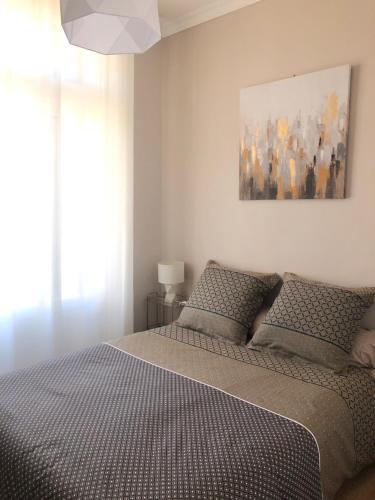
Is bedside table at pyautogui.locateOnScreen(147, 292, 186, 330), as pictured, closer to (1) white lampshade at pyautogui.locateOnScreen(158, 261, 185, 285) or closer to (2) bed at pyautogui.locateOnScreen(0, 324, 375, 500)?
(1) white lampshade at pyautogui.locateOnScreen(158, 261, 185, 285)

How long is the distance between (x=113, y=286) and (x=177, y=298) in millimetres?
528

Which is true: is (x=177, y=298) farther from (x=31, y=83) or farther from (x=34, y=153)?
(x=31, y=83)

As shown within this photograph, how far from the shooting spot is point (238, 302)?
265 centimetres

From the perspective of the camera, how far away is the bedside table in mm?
3463

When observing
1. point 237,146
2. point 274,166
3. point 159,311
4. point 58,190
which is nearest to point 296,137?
point 274,166

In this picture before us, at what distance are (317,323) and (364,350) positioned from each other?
281 millimetres

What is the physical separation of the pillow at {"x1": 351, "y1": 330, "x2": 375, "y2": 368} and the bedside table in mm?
1504

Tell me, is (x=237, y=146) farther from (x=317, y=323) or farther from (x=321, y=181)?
(x=317, y=323)

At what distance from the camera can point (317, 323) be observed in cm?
224

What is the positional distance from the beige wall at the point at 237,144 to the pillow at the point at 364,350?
13.5 inches

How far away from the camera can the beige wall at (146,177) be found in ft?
Result: 11.1

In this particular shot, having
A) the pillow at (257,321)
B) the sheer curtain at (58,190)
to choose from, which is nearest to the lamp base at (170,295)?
the sheer curtain at (58,190)

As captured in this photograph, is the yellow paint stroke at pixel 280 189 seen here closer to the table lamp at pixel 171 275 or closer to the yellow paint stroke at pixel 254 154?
the yellow paint stroke at pixel 254 154

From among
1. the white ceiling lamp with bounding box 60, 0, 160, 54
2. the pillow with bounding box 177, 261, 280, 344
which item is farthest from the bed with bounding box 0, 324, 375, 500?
the white ceiling lamp with bounding box 60, 0, 160, 54
